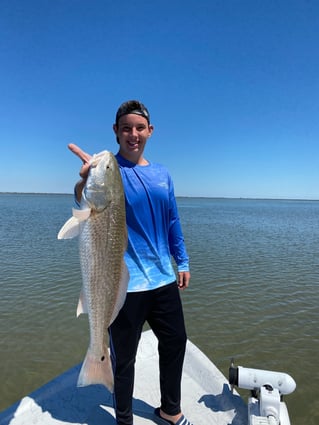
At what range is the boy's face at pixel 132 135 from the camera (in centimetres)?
275

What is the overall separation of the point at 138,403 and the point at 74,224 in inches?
99.0

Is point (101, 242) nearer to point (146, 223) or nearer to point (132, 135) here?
point (146, 223)

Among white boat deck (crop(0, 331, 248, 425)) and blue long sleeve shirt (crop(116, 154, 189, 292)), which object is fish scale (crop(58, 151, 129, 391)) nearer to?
blue long sleeve shirt (crop(116, 154, 189, 292))

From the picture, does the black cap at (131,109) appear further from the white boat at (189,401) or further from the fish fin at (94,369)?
the white boat at (189,401)

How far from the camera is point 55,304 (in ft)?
30.9

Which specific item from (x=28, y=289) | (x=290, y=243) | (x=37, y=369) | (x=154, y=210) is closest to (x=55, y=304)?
(x=28, y=289)

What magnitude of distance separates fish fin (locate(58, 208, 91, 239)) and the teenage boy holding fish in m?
0.27

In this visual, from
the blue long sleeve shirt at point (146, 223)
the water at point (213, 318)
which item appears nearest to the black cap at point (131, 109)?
the blue long sleeve shirt at point (146, 223)

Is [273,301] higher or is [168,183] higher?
[168,183]

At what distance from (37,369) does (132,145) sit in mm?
5800

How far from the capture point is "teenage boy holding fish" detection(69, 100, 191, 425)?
2746mm

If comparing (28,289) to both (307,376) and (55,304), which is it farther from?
(307,376)

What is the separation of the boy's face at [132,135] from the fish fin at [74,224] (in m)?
0.79

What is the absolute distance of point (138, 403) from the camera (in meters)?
3.52
